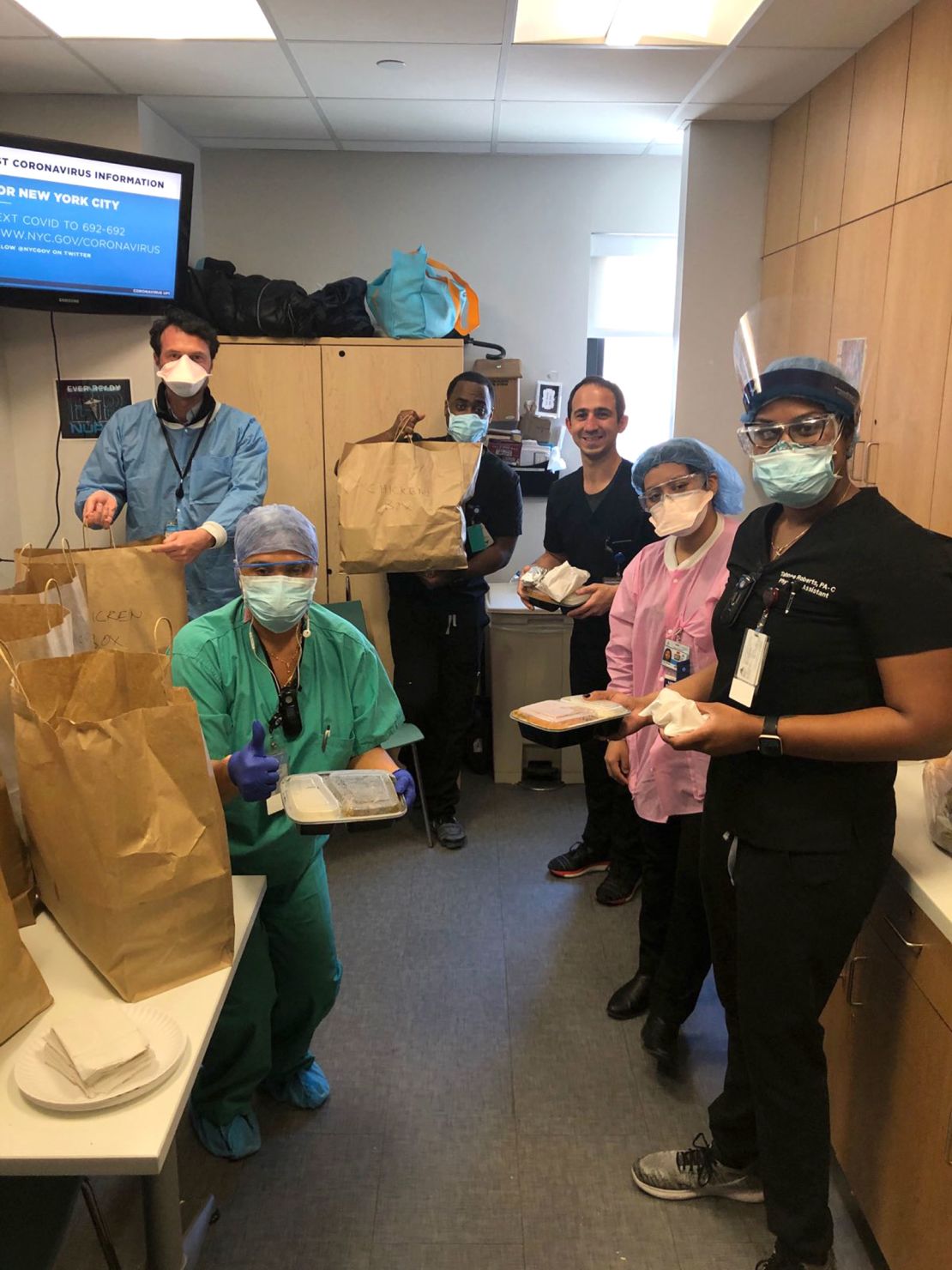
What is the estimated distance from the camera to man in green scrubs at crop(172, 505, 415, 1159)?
1675 millimetres

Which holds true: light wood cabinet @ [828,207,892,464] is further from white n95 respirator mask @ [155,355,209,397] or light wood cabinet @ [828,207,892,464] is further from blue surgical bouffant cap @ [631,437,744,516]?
white n95 respirator mask @ [155,355,209,397]

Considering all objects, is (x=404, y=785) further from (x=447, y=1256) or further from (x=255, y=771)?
(x=447, y=1256)

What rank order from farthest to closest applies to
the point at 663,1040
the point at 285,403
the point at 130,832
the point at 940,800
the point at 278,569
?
the point at 285,403
the point at 663,1040
the point at 278,569
the point at 940,800
the point at 130,832

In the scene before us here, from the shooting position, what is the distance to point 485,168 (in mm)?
3984

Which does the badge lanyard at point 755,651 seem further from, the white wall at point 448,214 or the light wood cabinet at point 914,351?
the white wall at point 448,214

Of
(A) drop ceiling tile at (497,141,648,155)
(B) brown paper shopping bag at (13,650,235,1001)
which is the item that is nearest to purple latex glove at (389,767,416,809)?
(B) brown paper shopping bag at (13,650,235,1001)

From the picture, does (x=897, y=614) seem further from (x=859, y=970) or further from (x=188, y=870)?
(x=188, y=870)

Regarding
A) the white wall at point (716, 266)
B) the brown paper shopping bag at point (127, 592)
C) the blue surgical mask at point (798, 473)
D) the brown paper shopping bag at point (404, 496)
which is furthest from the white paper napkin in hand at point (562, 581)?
the white wall at point (716, 266)

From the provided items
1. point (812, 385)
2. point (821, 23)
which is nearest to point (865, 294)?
point (821, 23)

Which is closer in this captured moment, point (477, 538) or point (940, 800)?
point (940, 800)

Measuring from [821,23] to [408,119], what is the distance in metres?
1.63

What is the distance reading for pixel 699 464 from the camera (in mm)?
1975

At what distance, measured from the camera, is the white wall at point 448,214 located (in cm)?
395

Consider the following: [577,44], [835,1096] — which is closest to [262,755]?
[835,1096]
